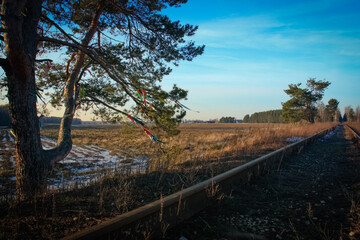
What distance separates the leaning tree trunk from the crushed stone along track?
338 cm

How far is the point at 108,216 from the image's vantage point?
2.56 meters

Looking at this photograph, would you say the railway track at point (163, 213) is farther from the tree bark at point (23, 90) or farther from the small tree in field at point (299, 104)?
the small tree in field at point (299, 104)

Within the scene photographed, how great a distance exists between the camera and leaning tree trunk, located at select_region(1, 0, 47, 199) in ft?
12.6

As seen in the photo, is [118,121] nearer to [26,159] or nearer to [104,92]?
[104,92]

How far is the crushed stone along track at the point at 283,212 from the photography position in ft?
8.25

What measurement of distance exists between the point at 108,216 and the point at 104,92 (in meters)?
6.40

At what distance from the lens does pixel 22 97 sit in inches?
169

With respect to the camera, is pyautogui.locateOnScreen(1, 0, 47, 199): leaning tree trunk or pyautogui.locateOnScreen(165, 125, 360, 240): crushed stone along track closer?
pyautogui.locateOnScreen(165, 125, 360, 240): crushed stone along track

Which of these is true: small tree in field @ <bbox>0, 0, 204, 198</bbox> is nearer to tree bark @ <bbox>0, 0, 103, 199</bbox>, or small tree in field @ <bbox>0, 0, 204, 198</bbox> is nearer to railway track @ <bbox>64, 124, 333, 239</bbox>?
tree bark @ <bbox>0, 0, 103, 199</bbox>

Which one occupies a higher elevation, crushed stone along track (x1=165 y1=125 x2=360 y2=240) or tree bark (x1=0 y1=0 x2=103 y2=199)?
tree bark (x1=0 y1=0 x2=103 y2=199)

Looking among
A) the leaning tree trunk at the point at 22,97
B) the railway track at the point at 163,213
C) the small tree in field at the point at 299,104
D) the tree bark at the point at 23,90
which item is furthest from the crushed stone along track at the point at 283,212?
the small tree in field at the point at 299,104

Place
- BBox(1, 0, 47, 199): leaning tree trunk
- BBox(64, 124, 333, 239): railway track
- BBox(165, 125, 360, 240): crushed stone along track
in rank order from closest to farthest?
BBox(64, 124, 333, 239): railway track → BBox(165, 125, 360, 240): crushed stone along track → BBox(1, 0, 47, 199): leaning tree trunk

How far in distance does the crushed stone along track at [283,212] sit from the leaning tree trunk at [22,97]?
11.1 feet

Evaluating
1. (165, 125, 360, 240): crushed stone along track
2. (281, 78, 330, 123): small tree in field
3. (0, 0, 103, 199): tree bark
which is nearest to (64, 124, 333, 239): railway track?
(165, 125, 360, 240): crushed stone along track
